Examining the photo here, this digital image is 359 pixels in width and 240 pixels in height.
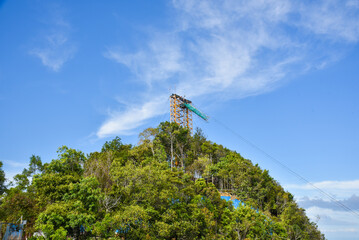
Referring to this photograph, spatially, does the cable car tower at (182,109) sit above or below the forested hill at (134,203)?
above

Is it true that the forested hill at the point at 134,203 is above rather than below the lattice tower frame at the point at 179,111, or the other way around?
below

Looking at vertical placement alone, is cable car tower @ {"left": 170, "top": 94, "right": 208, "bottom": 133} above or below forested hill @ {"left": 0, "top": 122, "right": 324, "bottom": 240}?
above

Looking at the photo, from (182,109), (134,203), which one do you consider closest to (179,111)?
(182,109)

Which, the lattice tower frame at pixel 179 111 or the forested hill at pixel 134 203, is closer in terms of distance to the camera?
the forested hill at pixel 134 203

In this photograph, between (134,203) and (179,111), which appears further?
(179,111)

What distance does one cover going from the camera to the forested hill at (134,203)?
1919 cm

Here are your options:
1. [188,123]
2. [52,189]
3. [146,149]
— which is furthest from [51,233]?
[188,123]

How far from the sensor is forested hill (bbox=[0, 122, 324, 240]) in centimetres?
1919

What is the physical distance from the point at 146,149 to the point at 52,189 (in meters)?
17.6

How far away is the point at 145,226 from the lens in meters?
21.5

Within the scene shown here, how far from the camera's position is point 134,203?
854 inches

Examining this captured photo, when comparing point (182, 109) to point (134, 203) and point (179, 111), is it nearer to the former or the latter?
point (179, 111)

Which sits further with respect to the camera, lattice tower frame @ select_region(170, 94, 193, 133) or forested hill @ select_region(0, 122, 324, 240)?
lattice tower frame @ select_region(170, 94, 193, 133)

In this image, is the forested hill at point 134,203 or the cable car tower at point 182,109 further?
the cable car tower at point 182,109
